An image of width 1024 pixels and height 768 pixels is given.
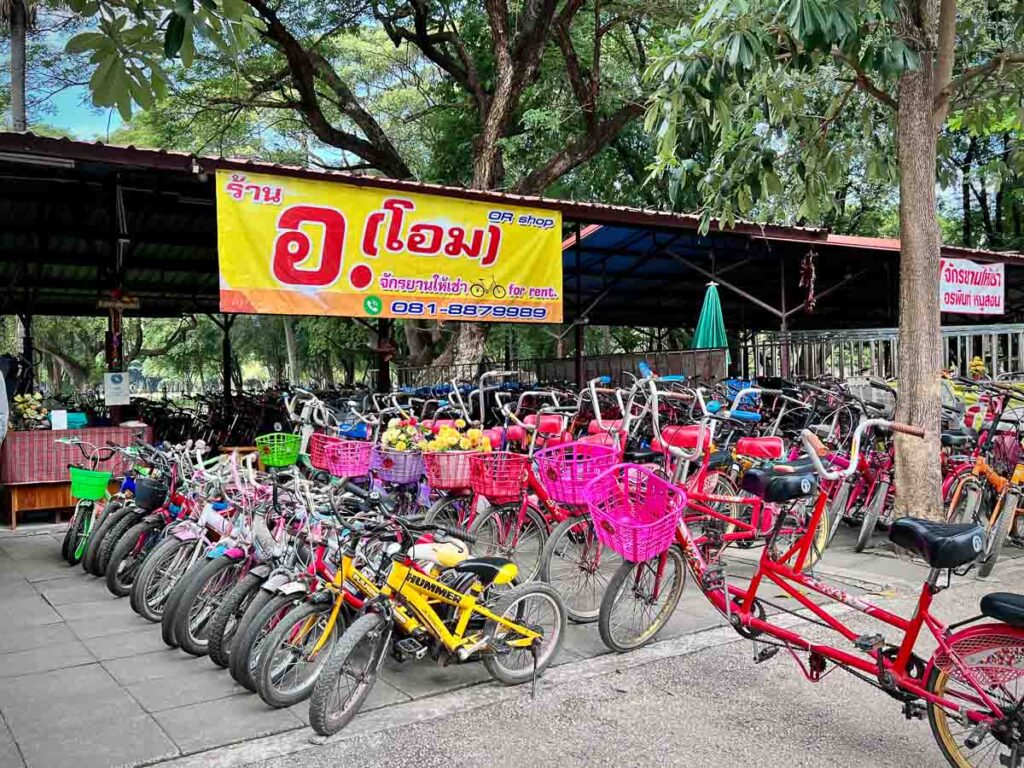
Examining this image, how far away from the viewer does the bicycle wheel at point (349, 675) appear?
3.37 m

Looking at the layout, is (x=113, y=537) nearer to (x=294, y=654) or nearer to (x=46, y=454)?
(x=46, y=454)

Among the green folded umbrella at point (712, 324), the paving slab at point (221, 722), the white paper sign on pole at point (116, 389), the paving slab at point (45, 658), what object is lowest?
the paving slab at point (221, 722)

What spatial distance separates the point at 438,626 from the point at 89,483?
12.0 feet

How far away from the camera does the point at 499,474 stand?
16.3 feet

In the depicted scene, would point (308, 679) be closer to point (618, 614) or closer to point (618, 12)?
point (618, 614)

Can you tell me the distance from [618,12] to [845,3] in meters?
11.8

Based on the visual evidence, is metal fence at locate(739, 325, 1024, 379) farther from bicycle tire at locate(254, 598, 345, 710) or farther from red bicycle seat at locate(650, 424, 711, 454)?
bicycle tire at locate(254, 598, 345, 710)

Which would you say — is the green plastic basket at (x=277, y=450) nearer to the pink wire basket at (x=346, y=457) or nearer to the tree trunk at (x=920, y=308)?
the pink wire basket at (x=346, y=457)

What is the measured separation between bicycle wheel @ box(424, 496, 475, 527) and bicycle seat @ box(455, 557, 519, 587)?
4.79 feet

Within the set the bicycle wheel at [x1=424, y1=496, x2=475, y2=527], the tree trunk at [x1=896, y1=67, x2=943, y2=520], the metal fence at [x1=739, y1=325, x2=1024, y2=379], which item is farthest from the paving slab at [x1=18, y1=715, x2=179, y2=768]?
the metal fence at [x1=739, y1=325, x2=1024, y2=379]

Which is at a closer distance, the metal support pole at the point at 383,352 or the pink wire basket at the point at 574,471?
the pink wire basket at the point at 574,471

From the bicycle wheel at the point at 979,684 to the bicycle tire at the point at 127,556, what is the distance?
15.0 feet

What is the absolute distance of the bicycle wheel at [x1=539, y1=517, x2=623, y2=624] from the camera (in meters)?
4.77

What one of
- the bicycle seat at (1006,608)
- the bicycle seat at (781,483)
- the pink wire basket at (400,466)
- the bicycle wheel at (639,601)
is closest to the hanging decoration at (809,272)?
the pink wire basket at (400,466)
